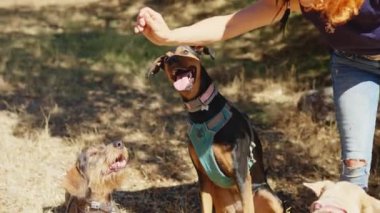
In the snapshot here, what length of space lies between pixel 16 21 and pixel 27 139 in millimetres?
3941

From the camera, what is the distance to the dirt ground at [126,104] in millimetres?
5672

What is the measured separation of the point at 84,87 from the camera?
780cm

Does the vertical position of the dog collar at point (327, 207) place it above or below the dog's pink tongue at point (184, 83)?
below

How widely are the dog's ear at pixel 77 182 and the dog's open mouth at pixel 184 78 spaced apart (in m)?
0.81

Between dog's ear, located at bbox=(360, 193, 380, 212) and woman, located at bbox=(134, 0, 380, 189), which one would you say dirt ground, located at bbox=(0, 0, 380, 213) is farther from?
dog's ear, located at bbox=(360, 193, 380, 212)

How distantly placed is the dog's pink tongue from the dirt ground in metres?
1.26

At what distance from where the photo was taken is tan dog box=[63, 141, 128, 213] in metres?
4.27

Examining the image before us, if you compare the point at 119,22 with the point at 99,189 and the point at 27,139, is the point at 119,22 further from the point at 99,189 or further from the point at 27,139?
the point at 99,189

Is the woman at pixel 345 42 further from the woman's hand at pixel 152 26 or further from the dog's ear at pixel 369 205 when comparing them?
the dog's ear at pixel 369 205

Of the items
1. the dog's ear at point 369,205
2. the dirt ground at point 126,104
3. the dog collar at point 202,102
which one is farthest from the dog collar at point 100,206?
the dog's ear at point 369,205

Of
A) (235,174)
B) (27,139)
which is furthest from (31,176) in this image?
(235,174)

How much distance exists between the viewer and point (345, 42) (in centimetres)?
368

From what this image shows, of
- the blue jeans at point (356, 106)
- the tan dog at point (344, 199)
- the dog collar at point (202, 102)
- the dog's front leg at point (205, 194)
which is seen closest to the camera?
the tan dog at point (344, 199)

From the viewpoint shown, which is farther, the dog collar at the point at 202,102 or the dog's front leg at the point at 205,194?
the dog's front leg at the point at 205,194
